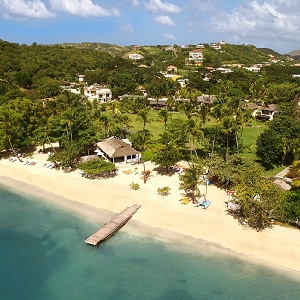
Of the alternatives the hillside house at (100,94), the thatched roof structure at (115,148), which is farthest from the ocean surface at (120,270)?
the hillside house at (100,94)

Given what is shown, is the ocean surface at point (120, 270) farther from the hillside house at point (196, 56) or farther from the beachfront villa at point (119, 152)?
the hillside house at point (196, 56)

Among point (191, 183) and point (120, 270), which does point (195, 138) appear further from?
point (120, 270)

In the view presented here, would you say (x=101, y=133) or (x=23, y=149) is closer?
(x=23, y=149)

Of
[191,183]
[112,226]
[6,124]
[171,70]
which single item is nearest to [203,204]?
[191,183]

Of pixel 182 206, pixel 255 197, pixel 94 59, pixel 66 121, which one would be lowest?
pixel 182 206

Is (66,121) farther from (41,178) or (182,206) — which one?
(182,206)

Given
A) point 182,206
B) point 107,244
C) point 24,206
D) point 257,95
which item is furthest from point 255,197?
point 257,95
